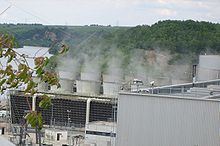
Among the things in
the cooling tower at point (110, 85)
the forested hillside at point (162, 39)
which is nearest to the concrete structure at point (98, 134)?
the cooling tower at point (110, 85)

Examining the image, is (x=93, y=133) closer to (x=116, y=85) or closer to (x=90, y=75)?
(x=116, y=85)

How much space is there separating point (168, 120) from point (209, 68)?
7124 millimetres

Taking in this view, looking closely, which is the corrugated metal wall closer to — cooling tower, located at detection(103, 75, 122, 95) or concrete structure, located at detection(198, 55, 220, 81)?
cooling tower, located at detection(103, 75, 122, 95)

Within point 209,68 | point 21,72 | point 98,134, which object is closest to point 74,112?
point 98,134

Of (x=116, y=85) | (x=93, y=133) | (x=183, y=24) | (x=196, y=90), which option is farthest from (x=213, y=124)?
(x=183, y=24)

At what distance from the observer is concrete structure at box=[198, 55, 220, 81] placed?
15.3 metres

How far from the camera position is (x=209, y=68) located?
1559cm

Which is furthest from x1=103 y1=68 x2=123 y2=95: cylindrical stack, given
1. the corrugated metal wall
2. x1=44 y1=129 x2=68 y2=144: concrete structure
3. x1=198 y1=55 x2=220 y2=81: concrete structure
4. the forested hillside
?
the forested hillside

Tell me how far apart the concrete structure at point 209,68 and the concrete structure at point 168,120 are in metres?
6.63

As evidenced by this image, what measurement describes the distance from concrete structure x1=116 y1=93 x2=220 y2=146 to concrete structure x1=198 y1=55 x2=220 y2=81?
663cm

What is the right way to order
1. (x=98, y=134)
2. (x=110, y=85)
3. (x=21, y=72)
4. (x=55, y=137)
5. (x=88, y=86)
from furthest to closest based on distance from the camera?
(x=88, y=86), (x=110, y=85), (x=55, y=137), (x=98, y=134), (x=21, y=72)

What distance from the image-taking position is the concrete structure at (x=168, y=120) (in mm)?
8617

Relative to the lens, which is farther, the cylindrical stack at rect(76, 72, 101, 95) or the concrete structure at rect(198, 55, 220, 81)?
the cylindrical stack at rect(76, 72, 101, 95)

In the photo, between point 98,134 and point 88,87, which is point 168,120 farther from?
point 88,87
